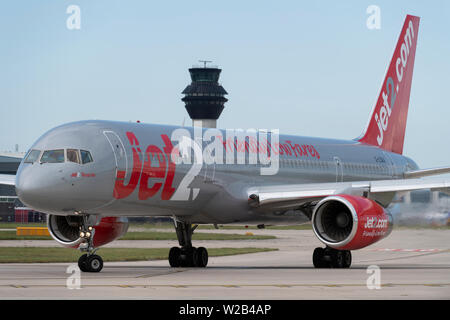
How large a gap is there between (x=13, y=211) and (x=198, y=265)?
6950 cm

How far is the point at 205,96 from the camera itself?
127750 millimetres

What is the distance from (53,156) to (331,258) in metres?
9.50

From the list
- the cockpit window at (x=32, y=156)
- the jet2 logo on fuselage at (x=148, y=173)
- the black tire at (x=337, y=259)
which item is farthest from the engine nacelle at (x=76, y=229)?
the black tire at (x=337, y=259)

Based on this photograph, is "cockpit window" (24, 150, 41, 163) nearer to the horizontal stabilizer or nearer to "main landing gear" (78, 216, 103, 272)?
"main landing gear" (78, 216, 103, 272)

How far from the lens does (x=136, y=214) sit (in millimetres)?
24688

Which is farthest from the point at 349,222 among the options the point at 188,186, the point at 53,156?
the point at 53,156

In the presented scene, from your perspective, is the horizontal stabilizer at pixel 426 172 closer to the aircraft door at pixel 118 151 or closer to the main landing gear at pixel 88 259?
the aircraft door at pixel 118 151

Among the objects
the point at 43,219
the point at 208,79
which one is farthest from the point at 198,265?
the point at 208,79

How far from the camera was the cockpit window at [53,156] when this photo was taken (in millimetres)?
22328

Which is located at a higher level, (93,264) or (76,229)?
(76,229)

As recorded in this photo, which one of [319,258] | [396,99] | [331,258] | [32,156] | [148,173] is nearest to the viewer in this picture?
[32,156]

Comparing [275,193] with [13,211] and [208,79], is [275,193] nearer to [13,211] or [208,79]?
[13,211]

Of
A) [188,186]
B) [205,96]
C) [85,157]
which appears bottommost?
[188,186]

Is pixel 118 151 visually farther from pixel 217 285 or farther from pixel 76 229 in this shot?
pixel 217 285
